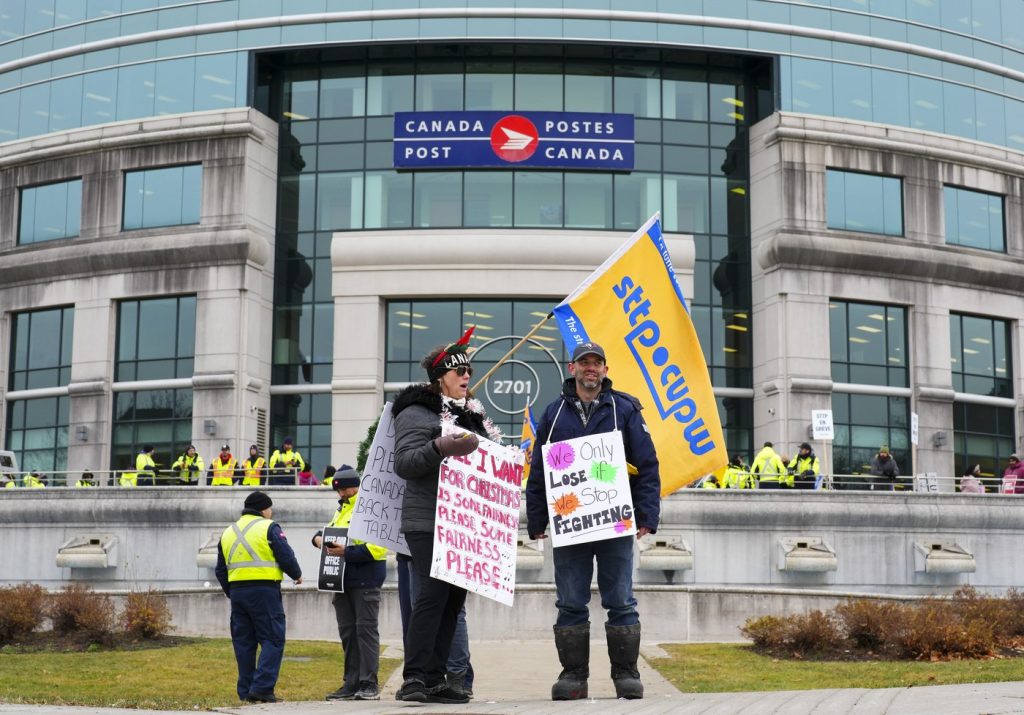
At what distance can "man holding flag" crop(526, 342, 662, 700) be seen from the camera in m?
9.07

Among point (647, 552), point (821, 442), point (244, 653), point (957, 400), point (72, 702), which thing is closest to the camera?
point (72, 702)

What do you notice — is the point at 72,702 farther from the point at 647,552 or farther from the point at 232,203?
the point at 232,203

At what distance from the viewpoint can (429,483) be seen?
8734mm

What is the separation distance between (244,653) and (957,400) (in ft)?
116

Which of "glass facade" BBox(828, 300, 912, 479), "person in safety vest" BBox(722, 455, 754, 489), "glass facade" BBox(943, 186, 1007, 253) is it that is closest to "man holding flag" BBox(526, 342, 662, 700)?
"person in safety vest" BBox(722, 455, 754, 489)

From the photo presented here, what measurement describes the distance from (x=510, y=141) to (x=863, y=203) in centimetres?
1096

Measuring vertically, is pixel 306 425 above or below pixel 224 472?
above

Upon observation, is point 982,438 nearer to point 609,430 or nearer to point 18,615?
point 18,615

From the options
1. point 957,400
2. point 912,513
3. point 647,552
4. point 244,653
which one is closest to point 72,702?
point 244,653

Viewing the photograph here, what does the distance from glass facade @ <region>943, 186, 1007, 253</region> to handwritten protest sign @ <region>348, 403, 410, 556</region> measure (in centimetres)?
3685

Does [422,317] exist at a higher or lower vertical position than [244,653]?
higher

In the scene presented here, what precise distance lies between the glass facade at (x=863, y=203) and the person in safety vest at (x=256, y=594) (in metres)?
33.0

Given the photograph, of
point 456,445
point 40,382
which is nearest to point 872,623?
point 456,445

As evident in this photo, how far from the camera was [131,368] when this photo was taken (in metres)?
42.2
